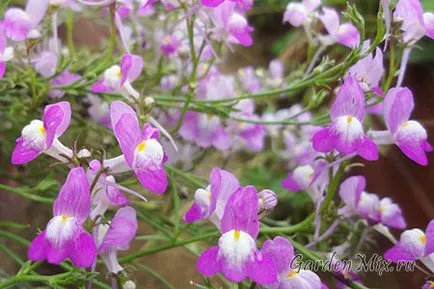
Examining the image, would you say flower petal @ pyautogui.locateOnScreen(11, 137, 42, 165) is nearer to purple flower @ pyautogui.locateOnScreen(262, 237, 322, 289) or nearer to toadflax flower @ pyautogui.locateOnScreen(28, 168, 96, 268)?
toadflax flower @ pyautogui.locateOnScreen(28, 168, 96, 268)

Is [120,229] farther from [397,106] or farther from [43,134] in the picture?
[397,106]

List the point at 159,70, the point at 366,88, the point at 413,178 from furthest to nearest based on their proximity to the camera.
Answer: the point at 413,178, the point at 159,70, the point at 366,88

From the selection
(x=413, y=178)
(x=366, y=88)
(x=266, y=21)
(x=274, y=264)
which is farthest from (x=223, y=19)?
(x=266, y=21)

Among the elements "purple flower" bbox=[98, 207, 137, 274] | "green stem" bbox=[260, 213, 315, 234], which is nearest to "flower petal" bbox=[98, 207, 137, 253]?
"purple flower" bbox=[98, 207, 137, 274]

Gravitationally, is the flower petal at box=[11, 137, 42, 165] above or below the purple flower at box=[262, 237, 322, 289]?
above

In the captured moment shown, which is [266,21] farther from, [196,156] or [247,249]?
[247,249]
